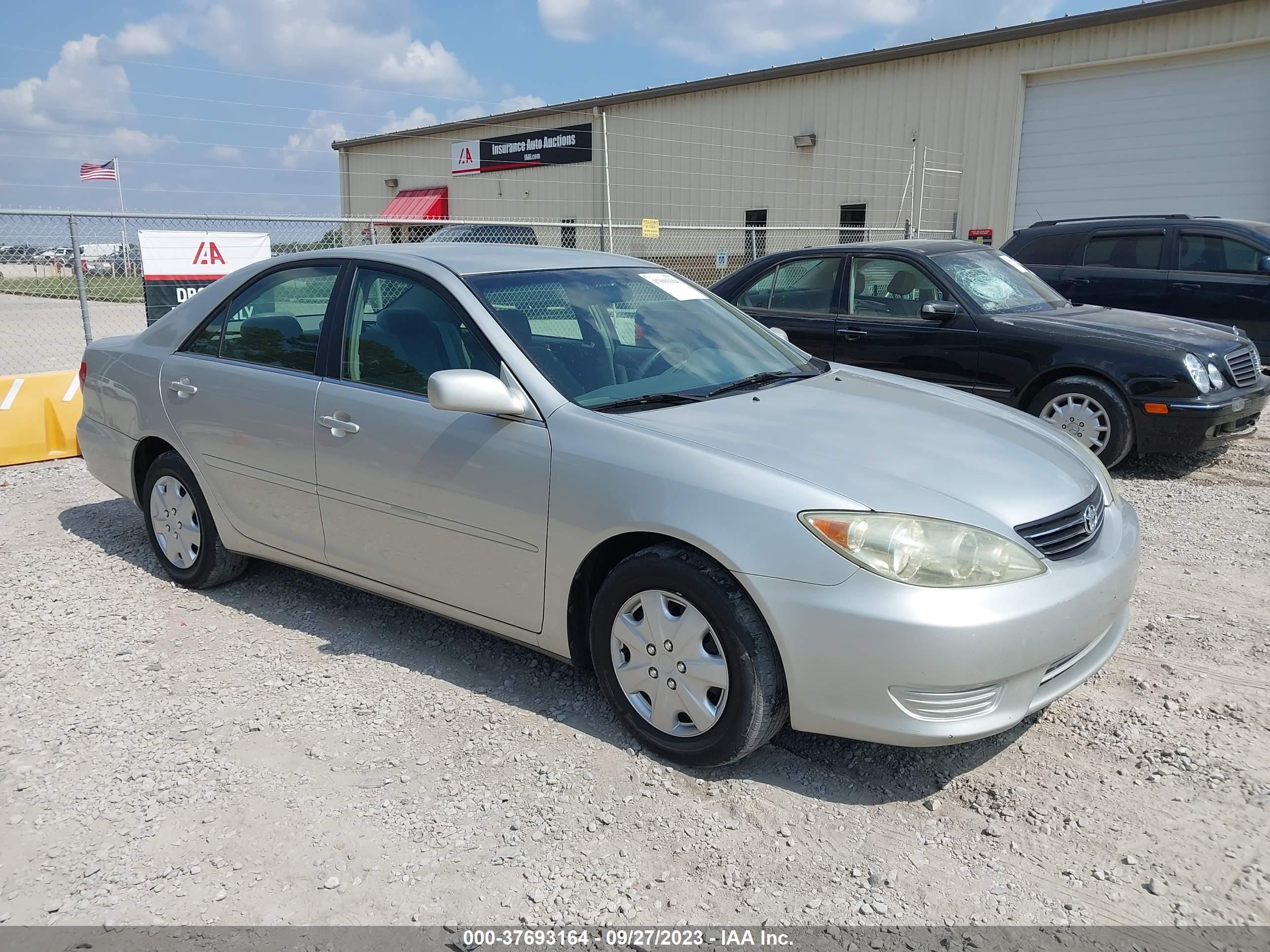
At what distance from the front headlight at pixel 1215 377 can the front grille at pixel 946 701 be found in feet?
15.7

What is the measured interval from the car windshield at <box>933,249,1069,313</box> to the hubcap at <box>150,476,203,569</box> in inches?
210

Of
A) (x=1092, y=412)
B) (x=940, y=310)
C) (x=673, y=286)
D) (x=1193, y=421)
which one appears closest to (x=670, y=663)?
(x=673, y=286)

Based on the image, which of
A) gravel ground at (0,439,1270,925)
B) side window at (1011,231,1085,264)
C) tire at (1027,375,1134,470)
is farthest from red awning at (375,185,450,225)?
gravel ground at (0,439,1270,925)

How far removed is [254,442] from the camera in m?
4.18

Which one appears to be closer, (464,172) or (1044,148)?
(1044,148)

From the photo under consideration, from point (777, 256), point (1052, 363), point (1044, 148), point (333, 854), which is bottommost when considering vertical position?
point (333, 854)

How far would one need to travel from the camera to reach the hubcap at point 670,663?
296 cm

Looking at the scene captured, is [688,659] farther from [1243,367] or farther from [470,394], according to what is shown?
[1243,367]

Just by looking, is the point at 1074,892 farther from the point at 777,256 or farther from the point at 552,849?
the point at 777,256

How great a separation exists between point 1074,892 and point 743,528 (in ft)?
4.12

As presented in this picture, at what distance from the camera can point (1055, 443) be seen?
11.9 feet

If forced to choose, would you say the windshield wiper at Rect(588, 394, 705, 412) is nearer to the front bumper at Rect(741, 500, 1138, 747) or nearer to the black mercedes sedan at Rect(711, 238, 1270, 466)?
the front bumper at Rect(741, 500, 1138, 747)

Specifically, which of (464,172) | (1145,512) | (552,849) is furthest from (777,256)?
(464,172)

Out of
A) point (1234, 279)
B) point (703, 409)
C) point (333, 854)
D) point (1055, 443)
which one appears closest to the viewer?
point (333, 854)
